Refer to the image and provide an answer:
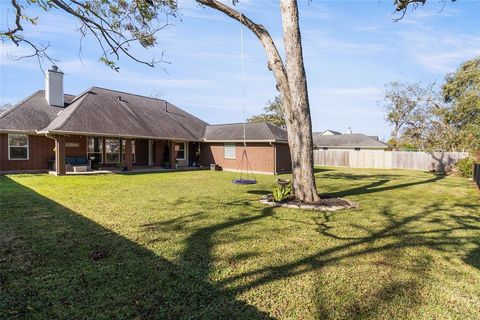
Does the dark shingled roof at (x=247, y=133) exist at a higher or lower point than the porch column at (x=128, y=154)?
higher

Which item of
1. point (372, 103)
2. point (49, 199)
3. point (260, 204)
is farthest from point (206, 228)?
point (372, 103)

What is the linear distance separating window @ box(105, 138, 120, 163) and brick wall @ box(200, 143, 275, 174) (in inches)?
257

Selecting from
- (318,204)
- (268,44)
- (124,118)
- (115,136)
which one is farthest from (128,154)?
(318,204)

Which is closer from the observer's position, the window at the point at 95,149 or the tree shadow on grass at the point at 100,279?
the tree shadow on grass at the point at 100,279

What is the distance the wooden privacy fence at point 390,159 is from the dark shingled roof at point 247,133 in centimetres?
1045

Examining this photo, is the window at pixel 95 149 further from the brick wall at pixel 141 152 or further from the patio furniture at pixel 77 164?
the brick wall at pixel 141 152

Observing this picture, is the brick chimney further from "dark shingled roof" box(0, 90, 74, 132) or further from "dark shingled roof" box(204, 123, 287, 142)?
"dark shingled roof" box(204, 123, 287, 142)

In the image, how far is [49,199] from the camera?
8.50 meters

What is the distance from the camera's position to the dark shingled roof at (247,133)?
20.0m

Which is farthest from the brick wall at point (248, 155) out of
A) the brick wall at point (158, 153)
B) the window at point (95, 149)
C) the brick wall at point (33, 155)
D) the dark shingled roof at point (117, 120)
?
the brick wall at point (33, 155)

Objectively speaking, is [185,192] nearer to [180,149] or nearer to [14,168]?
[14,168]

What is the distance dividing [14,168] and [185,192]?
11284 millimetres

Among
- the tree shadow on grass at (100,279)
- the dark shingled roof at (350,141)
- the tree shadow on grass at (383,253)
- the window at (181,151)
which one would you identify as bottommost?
the tree shadow on grass at (383,253)

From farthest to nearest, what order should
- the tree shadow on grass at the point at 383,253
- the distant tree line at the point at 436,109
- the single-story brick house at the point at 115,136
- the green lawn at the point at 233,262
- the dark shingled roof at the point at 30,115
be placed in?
the distant tree line at the point at 436,109
the single-story brick house at the point at 115,136
the dark shingled roof at the point at 30,115
the tree shadow on grass at the point at 383,253
the green lawn at the point at 233,262
